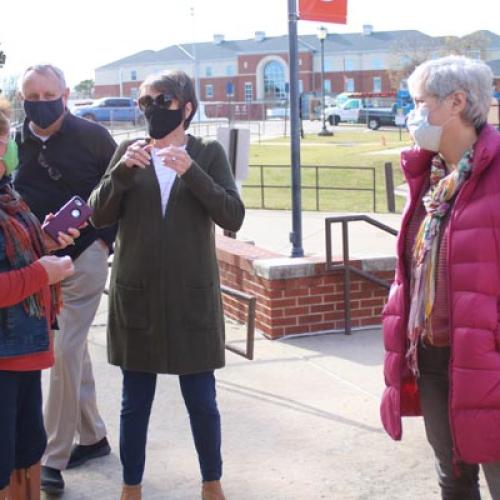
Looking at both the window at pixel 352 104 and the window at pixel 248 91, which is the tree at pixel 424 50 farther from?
the window at pixel 248 91

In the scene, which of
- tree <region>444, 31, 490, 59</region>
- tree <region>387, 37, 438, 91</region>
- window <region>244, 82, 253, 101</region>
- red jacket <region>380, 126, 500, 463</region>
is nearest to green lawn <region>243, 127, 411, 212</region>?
red jacket <region>380, 126, 500, 463</region>

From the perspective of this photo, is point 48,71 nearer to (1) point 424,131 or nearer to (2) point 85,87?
(1) point 424,131

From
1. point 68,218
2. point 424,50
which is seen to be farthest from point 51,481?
point 424,50

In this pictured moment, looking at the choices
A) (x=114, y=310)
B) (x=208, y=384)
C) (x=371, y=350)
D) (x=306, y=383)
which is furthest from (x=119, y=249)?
(x=371, y=350)

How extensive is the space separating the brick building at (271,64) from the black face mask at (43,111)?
9413 cm

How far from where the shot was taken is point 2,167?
319 centimetres

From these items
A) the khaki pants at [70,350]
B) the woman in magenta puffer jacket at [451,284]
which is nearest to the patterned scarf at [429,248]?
the woman in magenta puffer jacket at [451,284]

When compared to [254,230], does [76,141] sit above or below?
above

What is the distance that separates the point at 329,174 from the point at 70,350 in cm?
1948

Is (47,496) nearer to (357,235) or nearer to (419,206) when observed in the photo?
(419,206)

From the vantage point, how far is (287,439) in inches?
183

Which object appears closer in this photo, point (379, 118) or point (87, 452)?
point (87, 452)

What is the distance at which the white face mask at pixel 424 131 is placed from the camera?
2.97 metres

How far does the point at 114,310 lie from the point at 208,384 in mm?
489
